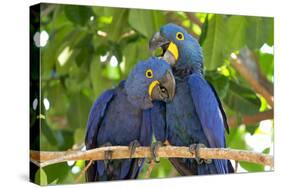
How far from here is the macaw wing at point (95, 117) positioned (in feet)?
8.29

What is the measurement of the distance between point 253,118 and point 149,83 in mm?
599

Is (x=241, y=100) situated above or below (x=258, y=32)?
below

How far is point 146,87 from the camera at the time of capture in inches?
101

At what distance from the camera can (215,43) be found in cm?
274

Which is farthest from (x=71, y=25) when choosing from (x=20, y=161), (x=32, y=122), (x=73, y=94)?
(x=20, y=161)

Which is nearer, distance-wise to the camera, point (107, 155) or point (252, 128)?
Answer: point (107, 155)

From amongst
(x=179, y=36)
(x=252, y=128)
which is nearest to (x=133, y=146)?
(x=179, y=36)

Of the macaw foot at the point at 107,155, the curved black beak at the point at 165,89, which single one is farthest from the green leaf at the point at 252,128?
the macaw foot at the point at 107,155

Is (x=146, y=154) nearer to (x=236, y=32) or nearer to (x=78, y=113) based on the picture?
(x=78, y=113)

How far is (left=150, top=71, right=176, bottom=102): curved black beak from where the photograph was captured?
259 cm

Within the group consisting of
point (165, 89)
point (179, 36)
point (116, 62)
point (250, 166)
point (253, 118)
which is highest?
point (179, 36)

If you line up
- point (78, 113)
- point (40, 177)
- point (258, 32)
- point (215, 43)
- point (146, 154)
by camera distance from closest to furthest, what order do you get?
1. point (40, 177)
2. point (78, 113)
3. point (146, 154)
4. point (215, 43)
5. point (258, 32)

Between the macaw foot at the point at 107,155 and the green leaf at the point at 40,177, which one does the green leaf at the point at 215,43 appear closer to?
the macaw foot at the point at 107,155
